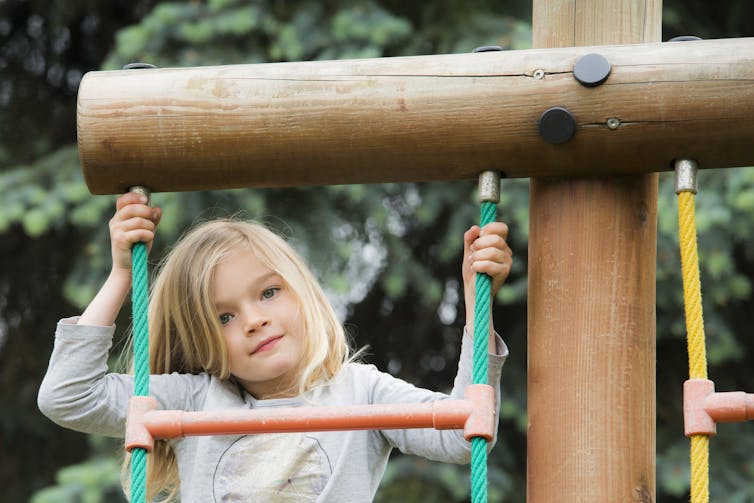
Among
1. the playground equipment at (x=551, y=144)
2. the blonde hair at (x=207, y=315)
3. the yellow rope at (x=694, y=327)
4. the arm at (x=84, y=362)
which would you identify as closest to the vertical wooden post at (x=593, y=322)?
the playground equipment at (x=551, y=144)

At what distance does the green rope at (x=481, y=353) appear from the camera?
1.82 m

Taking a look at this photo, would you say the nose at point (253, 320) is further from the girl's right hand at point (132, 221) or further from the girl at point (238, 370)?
the girl's right hand at point (132, 221)

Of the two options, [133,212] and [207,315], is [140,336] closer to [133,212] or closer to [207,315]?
[133,212]

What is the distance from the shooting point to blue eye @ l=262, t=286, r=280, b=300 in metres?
2.32

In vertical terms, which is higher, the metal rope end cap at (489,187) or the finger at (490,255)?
the metal rope end cap at (489,187)

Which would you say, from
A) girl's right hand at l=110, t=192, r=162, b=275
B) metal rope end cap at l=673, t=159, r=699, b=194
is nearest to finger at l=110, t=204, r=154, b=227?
girl's right hand at l=110, t=192, r=162, b=275

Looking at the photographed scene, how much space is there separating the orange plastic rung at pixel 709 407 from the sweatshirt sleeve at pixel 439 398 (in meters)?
0.29

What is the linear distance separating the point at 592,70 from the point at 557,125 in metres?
0.09

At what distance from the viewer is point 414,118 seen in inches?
75.0

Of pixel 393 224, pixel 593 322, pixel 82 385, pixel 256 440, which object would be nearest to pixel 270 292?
A: pixel 256 440

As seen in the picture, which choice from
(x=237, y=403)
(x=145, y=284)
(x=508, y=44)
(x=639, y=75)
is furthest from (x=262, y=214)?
(x=639, y=75)

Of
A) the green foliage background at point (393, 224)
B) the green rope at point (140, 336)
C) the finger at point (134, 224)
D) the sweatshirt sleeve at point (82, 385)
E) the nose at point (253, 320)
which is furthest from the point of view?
the green foliage background at point (393, 224)

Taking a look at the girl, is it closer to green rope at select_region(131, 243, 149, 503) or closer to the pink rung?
green rope at select_region(131, 243, 149, 503)

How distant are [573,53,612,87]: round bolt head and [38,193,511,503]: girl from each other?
32 cm
